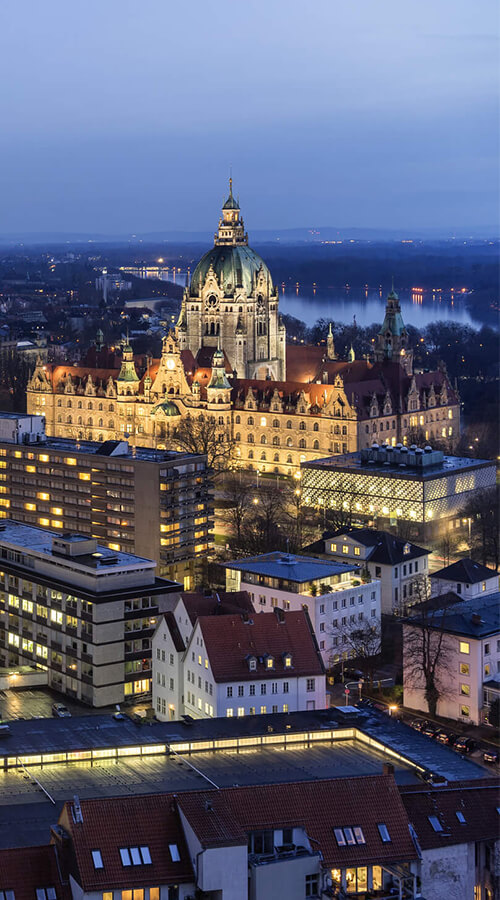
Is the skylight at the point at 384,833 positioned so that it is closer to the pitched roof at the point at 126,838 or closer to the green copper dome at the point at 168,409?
the pitched roof at the point at 126,838

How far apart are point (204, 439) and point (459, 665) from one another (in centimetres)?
6957

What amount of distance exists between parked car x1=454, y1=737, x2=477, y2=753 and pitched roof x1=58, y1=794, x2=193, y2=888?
91.4 feet

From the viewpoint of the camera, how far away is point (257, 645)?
7662 cm

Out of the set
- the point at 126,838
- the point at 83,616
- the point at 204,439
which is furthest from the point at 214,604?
the point at 204,439

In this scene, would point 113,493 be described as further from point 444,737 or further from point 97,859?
point 97,859

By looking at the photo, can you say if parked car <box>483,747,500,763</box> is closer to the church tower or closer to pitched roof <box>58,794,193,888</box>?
pitched roof <box>58,794,193,888</box>

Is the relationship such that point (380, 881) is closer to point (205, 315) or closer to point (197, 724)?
point (197, 724)

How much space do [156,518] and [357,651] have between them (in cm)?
2553

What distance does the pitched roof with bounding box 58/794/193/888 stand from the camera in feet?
159

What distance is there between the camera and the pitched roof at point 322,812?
50.3 metres

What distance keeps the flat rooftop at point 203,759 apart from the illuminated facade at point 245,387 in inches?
3435

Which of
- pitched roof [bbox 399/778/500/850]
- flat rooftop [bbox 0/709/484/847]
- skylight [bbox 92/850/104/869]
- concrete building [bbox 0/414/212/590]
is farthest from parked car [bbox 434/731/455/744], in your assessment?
concrete building [bbox 0/414/212/590]

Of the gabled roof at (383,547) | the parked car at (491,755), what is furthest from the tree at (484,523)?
the parked car at (491,755)

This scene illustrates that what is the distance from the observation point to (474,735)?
79438mm
